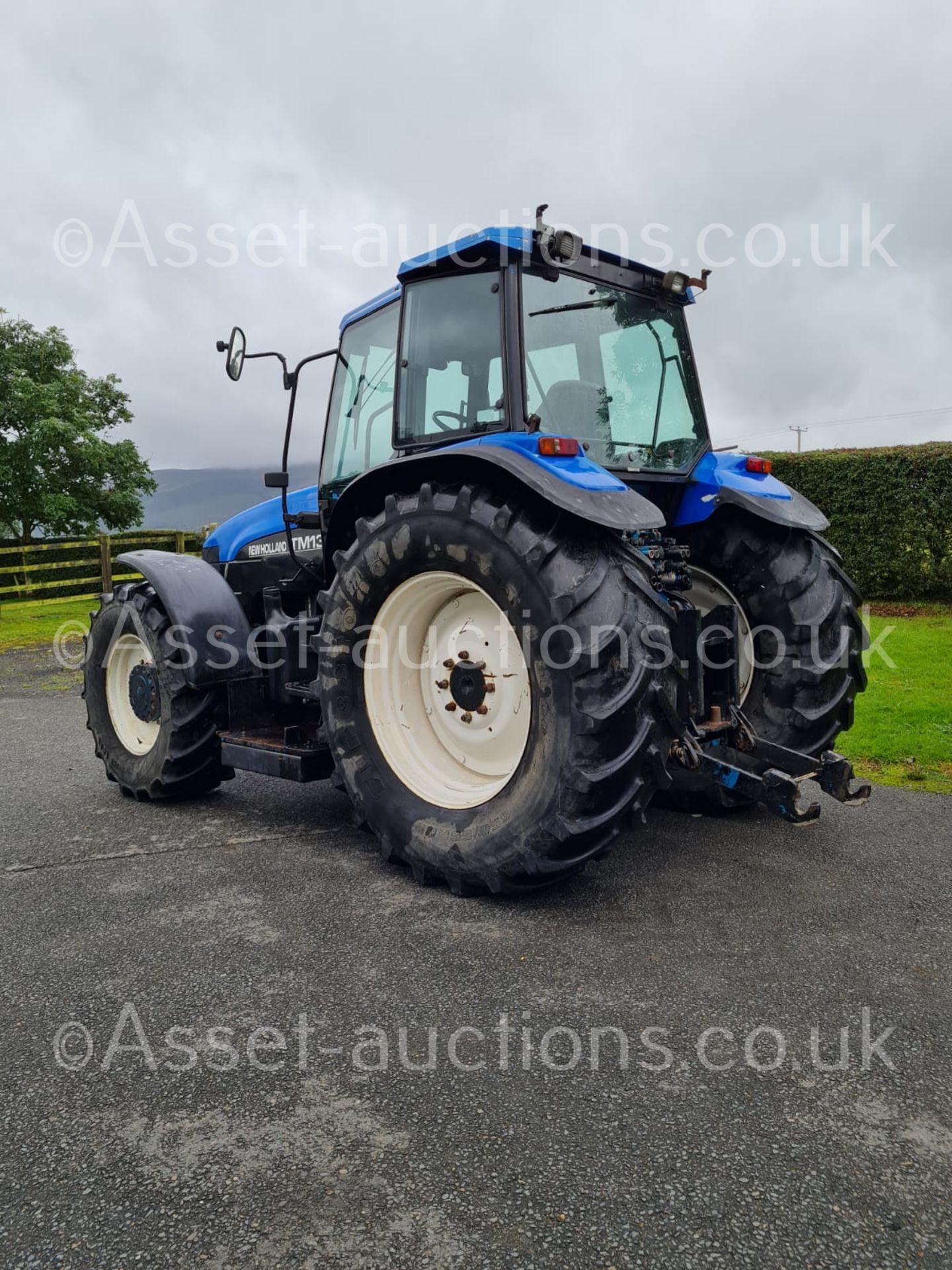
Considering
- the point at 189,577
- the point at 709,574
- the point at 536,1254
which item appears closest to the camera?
the point at 536,1254

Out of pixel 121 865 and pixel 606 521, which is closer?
pixel 606 521

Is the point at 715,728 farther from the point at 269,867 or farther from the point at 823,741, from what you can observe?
the point at 269,867

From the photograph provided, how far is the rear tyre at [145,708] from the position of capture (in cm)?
453

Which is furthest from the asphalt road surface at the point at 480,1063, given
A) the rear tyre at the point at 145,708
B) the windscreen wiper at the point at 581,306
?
the windscreen wiper at the point at 581,306

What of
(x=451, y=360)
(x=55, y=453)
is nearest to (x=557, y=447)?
(x=451, y=360)

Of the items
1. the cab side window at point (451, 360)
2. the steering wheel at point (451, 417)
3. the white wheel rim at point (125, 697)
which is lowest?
the white wheel rim at point (125, 697)

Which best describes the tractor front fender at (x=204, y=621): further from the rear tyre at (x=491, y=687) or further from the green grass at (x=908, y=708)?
the green grass at (x=908, y=708)

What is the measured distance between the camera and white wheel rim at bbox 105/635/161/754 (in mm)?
4992

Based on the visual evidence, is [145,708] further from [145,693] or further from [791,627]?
[791,627]

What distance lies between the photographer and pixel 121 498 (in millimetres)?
23734

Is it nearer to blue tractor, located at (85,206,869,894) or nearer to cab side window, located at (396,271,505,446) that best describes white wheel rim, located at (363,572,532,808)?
blue tractor, located at (85,206,869,894)

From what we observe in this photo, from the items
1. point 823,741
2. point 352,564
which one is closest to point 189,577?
point 352,564

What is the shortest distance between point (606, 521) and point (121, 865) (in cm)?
244

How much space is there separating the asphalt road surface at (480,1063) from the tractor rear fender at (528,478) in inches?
53.4
